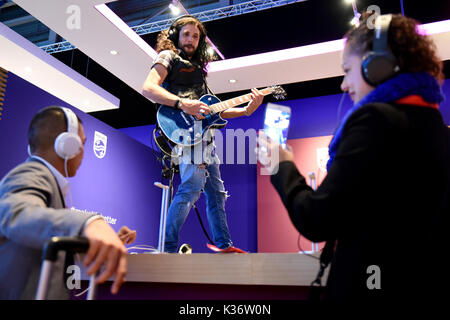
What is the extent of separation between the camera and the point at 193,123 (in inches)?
115

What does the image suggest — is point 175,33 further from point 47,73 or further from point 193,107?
point 47,73

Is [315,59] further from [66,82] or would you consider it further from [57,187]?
[57,187]

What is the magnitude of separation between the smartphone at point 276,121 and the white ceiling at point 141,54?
10.4ft

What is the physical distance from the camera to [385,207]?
92cm

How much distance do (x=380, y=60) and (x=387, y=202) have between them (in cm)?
39

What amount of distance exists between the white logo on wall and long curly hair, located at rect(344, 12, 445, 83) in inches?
159

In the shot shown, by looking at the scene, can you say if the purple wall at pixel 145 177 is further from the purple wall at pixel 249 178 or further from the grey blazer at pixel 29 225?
the grey blazer at pixel 29 225

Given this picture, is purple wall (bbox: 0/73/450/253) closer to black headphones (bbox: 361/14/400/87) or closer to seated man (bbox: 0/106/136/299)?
seated man (bbox: 0/106/136/299)

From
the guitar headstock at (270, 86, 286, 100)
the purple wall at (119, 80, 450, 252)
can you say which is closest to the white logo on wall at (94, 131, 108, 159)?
the purple wall at (119, 80, 450, 252)

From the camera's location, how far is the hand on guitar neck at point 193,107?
2.75 meters

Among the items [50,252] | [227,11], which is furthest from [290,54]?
[50,252]

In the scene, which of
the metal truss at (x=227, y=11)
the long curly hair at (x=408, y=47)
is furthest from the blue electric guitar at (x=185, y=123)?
the metal truss at (x=227, y=11)
